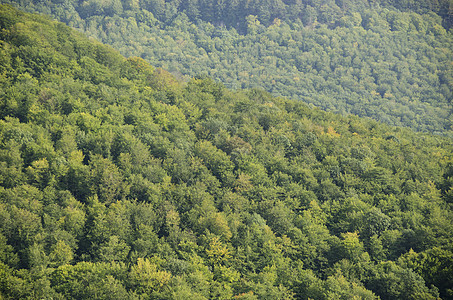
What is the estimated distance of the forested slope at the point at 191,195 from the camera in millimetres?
46969

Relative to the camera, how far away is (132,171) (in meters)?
60.1

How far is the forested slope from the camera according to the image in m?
47.0

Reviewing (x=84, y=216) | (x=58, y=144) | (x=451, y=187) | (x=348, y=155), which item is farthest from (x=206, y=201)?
(x=451, y=187)

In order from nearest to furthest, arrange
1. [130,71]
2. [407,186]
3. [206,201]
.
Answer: [206,201] < [407,186] < [130,71]

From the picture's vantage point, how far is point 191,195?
58688mm

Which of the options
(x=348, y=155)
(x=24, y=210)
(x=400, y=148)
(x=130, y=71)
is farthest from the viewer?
(x=130, y=71)

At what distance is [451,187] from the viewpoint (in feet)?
215

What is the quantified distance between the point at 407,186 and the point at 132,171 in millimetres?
40154

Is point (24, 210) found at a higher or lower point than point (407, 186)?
lower

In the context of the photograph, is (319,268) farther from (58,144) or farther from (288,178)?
(58,144)

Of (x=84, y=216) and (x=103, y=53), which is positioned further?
(x=103, y=53)

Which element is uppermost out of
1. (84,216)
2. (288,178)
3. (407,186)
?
(407,186)

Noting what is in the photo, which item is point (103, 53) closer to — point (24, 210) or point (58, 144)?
point (58, 144)

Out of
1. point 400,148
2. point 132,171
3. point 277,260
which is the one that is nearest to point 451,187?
point 400,148
